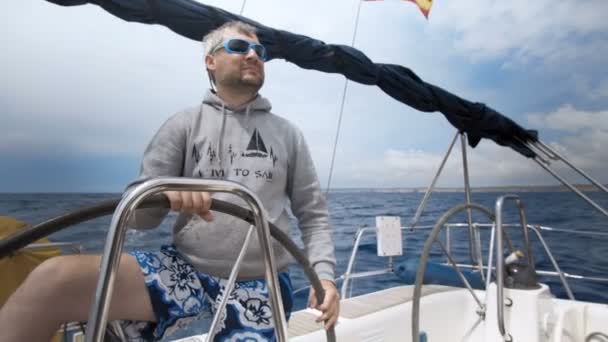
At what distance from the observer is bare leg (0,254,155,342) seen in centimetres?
64

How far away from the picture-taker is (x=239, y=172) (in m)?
1.02

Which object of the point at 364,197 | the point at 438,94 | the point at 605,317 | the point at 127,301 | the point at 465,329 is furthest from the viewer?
the point at 364,197

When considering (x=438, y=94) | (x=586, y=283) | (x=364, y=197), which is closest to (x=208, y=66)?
(x=438, y=94)

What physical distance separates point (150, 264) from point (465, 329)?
2028 millimetres

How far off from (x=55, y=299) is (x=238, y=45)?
71cm

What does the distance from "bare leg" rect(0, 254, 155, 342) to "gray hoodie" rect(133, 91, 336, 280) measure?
17 centimetres

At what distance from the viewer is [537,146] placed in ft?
10.1

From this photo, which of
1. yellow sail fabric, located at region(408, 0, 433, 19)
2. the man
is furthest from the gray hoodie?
yellow sail fabric, located at region(408, 0, 433, 19)

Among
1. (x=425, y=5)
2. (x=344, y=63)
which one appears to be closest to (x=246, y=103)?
(x=344, y=63)

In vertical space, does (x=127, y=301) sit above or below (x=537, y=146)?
below

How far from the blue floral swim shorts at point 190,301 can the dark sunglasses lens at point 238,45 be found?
522 mm

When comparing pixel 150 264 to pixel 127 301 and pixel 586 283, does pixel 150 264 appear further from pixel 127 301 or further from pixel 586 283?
pixel 586 283

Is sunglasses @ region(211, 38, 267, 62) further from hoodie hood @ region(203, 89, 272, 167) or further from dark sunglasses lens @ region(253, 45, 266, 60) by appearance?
hoodie hood @ region(203, 89, 272, 167)

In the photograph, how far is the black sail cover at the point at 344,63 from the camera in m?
1.46
